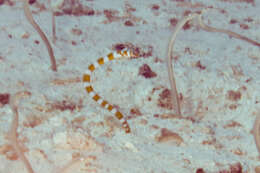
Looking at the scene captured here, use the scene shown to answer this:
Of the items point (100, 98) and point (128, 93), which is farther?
point (128, 93)

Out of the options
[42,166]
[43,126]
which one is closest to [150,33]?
[43,126]

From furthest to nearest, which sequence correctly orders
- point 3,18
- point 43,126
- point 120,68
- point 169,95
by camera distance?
point 3,18 < point 120,68 < point 169,95 < point 43,126

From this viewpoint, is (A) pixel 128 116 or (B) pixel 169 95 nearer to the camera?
(A) pixel 128 116

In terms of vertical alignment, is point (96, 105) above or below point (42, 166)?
above

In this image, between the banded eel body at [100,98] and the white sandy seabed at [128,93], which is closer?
the white sandy seabed at [128,93]

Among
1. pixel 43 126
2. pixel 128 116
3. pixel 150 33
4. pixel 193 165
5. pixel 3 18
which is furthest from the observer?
pixel 150 33

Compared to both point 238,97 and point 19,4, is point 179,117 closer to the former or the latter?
point 238,97

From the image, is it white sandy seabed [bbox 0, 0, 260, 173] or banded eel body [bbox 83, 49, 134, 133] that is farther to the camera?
banded eel body [bbox 83, 49, 134, 133]

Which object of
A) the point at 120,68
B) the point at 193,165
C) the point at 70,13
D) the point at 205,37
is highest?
the point at 70,13
